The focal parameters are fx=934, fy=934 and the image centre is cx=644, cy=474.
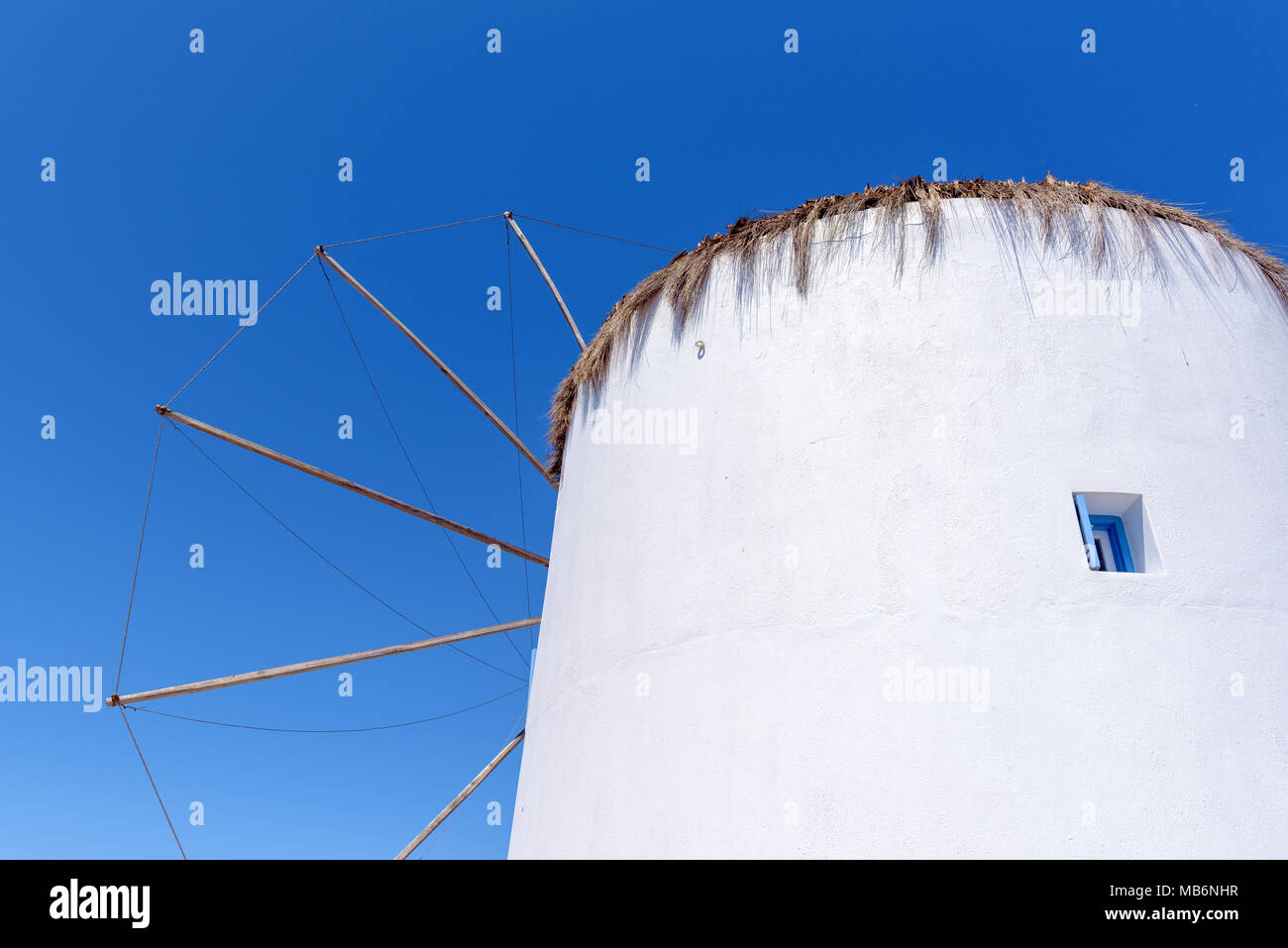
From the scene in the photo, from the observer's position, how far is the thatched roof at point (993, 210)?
17.6ft

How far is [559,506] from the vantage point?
727 centimetres

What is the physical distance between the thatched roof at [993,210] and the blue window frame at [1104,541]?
1.50 meters

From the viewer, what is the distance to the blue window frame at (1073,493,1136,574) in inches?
185

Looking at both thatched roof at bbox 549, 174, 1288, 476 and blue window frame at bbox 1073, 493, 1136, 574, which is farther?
thatched roof at bbox 549, 174, 1288, 476

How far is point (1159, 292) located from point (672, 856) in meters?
4.09

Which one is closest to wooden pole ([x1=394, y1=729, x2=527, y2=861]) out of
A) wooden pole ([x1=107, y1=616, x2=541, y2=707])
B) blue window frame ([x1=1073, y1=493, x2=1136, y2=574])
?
wooden pole ([x1=107, y1=616, x2=541, y2=707])

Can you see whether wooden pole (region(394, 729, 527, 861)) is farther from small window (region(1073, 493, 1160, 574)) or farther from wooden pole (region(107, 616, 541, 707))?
small window (region(1073, 493, 1160, 574))

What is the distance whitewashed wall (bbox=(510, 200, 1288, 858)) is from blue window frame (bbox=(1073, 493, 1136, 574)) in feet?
0.47

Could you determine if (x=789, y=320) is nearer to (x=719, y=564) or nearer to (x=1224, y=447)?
(x=719, y=564)

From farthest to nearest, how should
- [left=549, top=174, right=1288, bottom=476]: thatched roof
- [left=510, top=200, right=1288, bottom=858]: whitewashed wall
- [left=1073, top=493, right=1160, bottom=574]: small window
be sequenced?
[left=549, top=174, right=1288, bottom=476]: thatched roof → [left=1073, top=493, right=1160, bottom=574]: small window → [left=510, top=200, right=1288, bottom=858]: whitewashed wall

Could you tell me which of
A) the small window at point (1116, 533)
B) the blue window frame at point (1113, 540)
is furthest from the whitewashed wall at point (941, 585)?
the blue window frame at point (1113, 540)

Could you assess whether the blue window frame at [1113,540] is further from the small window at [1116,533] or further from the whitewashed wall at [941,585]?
the whitewashed wall at [941,585]

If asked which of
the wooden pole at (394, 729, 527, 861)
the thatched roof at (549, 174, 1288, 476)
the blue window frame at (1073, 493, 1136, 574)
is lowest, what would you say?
the wooden pole at (394, 729, 527, 861)

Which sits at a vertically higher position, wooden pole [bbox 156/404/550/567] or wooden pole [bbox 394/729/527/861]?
wooden pole [bbox 156/404/550/567]
